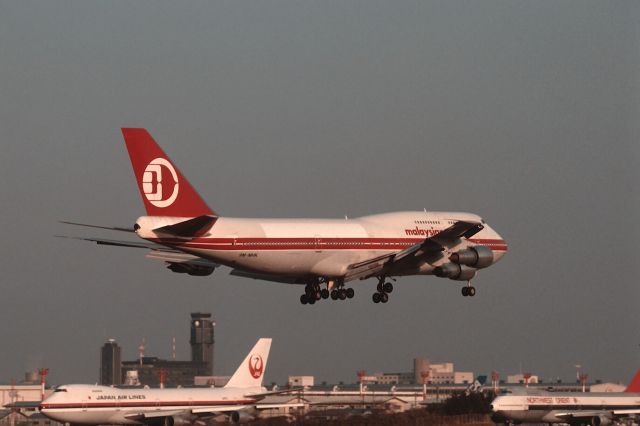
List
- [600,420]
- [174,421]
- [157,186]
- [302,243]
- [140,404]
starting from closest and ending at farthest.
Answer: [157,186] < [302,243] < [174,421] < [140,404] < [600,420]

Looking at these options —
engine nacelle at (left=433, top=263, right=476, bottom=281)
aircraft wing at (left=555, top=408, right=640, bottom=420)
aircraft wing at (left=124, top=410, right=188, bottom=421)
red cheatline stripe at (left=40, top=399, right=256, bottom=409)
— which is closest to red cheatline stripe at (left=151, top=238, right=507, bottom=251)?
engine nacelle at (left=433, top=263, right=476, bottom=281)

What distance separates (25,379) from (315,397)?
251ft

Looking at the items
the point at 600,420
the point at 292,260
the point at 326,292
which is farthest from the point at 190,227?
the point at 600,420

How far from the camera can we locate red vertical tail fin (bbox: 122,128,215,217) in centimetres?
5928

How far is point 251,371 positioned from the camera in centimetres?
7712

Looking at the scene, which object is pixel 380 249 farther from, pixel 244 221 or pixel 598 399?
pixel 598 399

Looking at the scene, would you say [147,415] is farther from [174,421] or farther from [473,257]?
[473,257]

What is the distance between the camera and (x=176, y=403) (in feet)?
239

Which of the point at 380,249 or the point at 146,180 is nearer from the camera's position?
the point at 146,180

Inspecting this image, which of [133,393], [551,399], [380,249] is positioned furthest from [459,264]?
[133,393]

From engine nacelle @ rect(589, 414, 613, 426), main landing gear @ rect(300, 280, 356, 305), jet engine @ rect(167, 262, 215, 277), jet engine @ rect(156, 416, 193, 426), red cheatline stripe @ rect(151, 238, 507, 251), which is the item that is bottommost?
engine nacelle @ rect(589, 414, 613, 426)

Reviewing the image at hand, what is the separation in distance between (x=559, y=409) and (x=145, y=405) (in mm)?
27886

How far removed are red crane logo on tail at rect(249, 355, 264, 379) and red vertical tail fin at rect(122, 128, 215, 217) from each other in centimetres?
1969

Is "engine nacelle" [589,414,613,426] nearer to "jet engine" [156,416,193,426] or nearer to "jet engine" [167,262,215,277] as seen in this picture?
"jet engine" [156,416,193,426]
